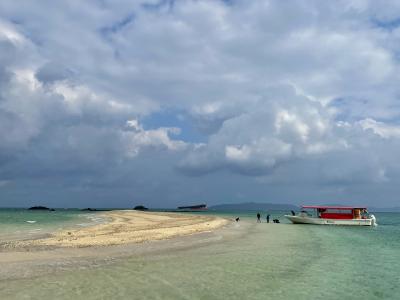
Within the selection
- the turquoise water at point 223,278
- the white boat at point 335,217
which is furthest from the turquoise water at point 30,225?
the white boat at point 335,217

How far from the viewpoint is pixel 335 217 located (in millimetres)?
72500

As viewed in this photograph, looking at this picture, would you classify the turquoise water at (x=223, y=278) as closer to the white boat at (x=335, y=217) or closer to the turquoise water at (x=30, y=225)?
the turquoise water at (x=30, y=225)

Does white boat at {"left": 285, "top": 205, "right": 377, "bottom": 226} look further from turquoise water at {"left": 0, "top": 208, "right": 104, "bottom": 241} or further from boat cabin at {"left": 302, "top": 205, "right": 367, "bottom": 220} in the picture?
turquoise water at {"left": 0, "top": 208, "right": 104, "bottom": 241}

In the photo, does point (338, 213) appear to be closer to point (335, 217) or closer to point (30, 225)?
point (335, 217)

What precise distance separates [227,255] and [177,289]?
10885mm

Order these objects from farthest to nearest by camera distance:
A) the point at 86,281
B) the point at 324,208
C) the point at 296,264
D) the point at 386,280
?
the point at 324,208, the point at 296,264, the point at 386,280, the point at 86,281

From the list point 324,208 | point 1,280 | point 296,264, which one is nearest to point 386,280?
point 296,264

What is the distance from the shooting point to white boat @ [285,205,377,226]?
7188cm

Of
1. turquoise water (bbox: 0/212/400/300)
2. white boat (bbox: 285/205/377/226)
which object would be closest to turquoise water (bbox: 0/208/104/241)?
turquoise water (bbox: 0/212/400/300)

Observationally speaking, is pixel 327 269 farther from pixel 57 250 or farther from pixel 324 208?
pixel 324 208

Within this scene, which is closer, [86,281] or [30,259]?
[86,281]

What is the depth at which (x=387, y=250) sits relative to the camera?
3528 cm

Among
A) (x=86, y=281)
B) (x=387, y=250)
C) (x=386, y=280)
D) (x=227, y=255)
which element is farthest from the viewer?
(x=387, y=250)

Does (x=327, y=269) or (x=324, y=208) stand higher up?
(x=324, y=208)
